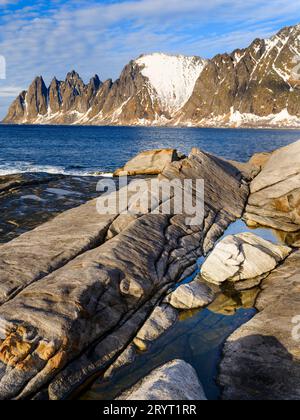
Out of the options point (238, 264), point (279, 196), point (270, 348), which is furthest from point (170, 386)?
point (279, 196)

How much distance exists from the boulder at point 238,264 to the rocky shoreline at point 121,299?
0.04 metres

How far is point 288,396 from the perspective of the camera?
859cm

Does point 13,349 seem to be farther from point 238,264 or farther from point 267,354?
point 238,264

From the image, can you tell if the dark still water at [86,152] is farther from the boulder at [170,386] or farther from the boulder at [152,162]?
the boulder at [170,386]

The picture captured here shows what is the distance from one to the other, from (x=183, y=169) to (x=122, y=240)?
1129cm

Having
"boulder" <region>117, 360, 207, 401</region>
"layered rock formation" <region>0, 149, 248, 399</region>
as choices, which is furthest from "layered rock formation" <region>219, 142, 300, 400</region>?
"layered rock formation" <region>0, 149, 248, 399</region>

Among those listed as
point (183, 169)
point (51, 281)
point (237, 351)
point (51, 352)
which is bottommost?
point (237, 351)

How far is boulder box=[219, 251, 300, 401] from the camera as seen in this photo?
8909mm

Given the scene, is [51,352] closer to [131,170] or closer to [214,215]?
[214,215]

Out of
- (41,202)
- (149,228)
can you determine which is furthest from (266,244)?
(41,202)

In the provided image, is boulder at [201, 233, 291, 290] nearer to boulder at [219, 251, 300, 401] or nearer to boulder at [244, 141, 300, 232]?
boulder at [219, 251, 300, 401]

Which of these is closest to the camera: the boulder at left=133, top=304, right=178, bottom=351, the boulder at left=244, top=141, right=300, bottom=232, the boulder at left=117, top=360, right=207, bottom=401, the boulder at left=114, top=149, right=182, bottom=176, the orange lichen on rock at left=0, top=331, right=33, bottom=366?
the boulder at left=117, top=360, right=207, bottom=401

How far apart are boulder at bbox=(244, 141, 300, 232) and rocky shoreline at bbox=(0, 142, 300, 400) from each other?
13.4 ft

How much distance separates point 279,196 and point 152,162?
15.6m
